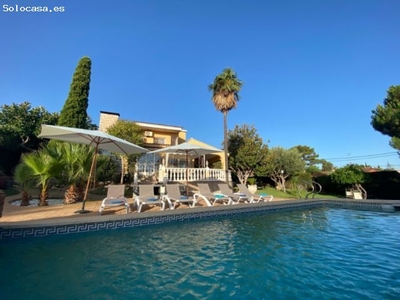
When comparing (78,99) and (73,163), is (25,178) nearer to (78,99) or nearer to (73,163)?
(73,163)

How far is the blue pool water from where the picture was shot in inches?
134

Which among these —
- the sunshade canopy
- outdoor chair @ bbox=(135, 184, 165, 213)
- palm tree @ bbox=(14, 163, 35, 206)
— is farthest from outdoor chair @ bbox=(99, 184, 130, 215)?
palm tree @ bbox=(14, 163, 35, 206)

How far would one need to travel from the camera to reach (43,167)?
9.52 meters

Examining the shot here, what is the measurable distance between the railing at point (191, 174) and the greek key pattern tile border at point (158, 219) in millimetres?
6174

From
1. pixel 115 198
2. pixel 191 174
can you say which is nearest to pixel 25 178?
pixel 115 198

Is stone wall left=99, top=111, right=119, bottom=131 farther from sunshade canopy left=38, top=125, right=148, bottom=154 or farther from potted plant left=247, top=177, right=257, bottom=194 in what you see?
potted plant left=247, top=177, right=257, bottom=194

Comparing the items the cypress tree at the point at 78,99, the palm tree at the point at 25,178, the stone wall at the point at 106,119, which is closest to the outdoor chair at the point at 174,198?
the palm tree at the point at 25,178

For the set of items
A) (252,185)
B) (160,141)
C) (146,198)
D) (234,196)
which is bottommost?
(234,196)

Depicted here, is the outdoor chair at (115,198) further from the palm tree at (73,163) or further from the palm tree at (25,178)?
the palm tree at (25,178)

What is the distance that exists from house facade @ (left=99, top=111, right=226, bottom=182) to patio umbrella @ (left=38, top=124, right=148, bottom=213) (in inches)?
245

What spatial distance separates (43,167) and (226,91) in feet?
53.9

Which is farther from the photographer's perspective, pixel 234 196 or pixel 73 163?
pixel 234 196

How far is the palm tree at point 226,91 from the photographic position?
2073cm

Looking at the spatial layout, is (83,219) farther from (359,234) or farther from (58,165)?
(359,234)
